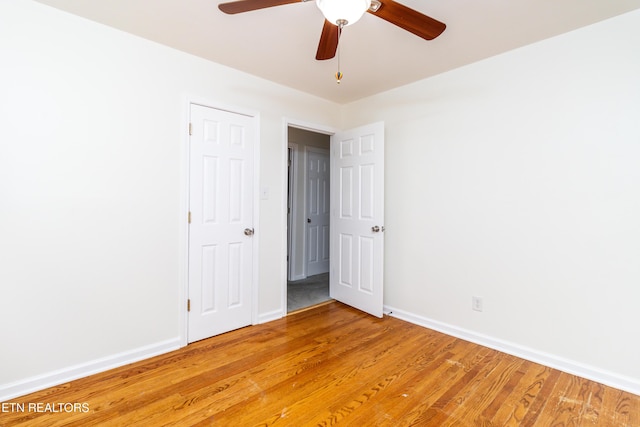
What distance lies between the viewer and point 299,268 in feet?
15.3

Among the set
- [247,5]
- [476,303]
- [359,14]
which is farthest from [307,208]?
[359,14]

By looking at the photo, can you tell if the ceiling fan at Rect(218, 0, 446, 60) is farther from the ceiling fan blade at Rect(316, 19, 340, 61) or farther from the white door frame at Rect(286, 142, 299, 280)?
the white door frame at Rect(286, 142, 299, 280)

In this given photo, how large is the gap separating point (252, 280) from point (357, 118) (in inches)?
88.0

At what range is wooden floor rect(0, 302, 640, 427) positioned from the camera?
1644 mm

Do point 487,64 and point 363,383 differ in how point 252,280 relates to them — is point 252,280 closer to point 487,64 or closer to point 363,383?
point 363,383

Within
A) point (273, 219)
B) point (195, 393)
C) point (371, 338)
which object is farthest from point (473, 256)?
point (195, 393)

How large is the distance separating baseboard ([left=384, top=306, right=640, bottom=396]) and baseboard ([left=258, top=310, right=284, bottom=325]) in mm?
1306

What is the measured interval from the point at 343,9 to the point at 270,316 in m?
2.67

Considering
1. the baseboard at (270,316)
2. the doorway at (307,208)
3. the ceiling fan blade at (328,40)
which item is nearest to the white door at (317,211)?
the doorway at (307,208)

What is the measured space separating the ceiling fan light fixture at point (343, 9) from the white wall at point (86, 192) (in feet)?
5.40

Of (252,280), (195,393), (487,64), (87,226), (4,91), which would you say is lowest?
(195,393)

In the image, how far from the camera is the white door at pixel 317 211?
4727 millimetres

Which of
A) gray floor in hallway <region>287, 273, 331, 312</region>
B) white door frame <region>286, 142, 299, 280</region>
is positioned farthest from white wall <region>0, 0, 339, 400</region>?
white door frame <region>286, 142, 299, 280</region>

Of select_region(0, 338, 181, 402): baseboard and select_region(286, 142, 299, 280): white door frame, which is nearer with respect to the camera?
select_region(0, 338, 181, 402): baseboard
